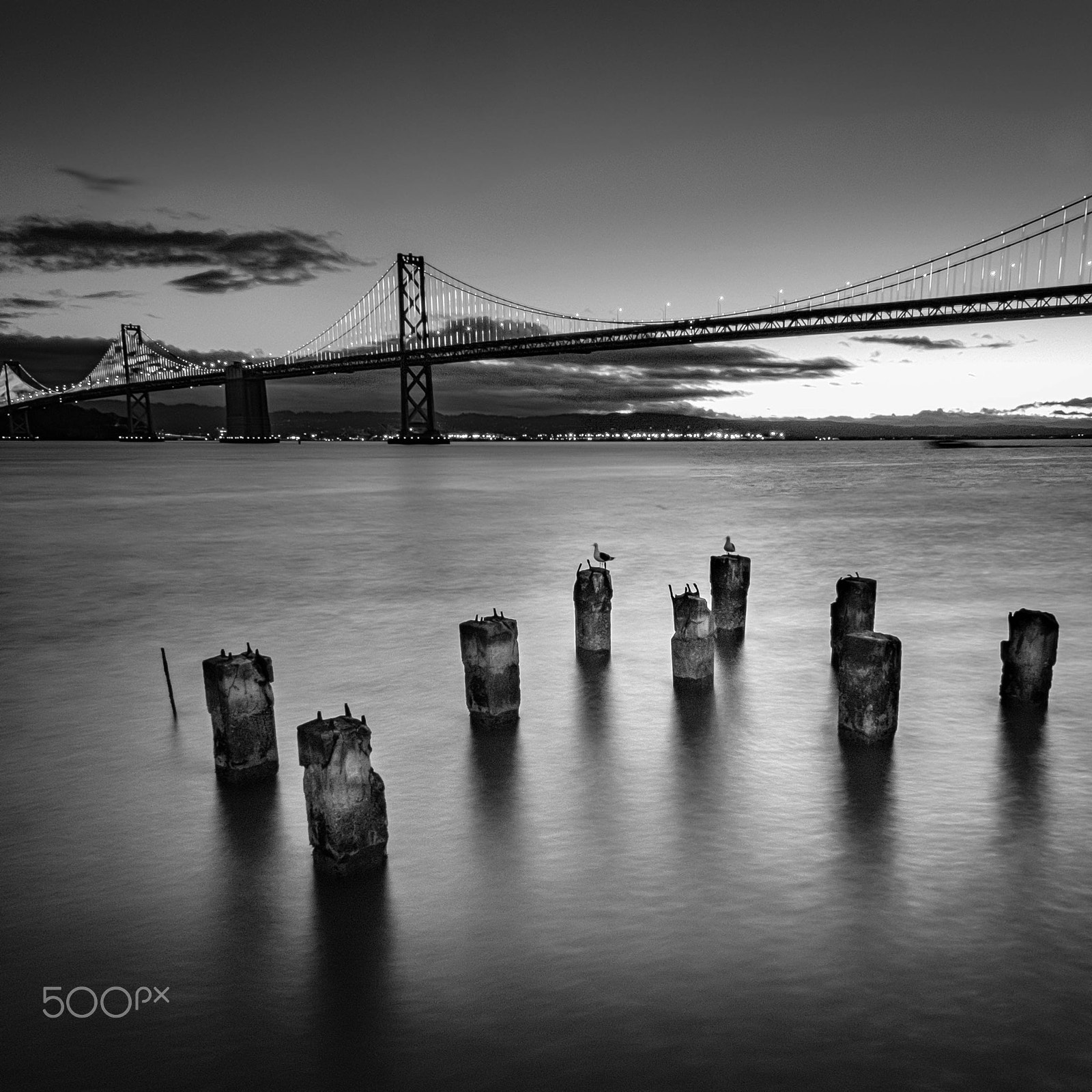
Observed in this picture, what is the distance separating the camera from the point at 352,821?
143 inches

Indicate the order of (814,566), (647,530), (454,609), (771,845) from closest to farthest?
1. (771,845)
2. (454,609)
3. (814,566)
4. (647,530)

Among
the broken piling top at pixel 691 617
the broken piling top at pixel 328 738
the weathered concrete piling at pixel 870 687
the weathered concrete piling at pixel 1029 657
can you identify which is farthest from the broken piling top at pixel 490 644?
the weathered concrete piling at pixel 1029 657

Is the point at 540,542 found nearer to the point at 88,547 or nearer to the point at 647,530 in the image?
the point at 647,530

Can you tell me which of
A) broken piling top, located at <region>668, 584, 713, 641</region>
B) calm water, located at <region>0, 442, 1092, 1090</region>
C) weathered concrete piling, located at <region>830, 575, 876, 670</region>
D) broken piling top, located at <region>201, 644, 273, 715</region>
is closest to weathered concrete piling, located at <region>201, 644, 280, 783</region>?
broken piling top, located at <region>201, 644, 273, 715</region>

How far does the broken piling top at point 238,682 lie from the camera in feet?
14.0

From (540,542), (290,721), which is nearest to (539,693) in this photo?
(290,721)

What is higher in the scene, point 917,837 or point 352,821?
point 352,821

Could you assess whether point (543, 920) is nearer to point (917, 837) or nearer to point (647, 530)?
point (917, 837)

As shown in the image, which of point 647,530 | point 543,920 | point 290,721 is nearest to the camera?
point 543,920

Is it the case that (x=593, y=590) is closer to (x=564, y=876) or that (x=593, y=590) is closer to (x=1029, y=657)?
(x=1029, y=657)

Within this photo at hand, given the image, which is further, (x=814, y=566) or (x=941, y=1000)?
(x=814, y=566)

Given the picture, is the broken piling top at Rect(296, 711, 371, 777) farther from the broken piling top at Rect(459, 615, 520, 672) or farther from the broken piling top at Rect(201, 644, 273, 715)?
the broken piling top at Rect(459, 615, 520, 672)

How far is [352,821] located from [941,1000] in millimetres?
2353

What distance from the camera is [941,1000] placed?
9.48 ft
